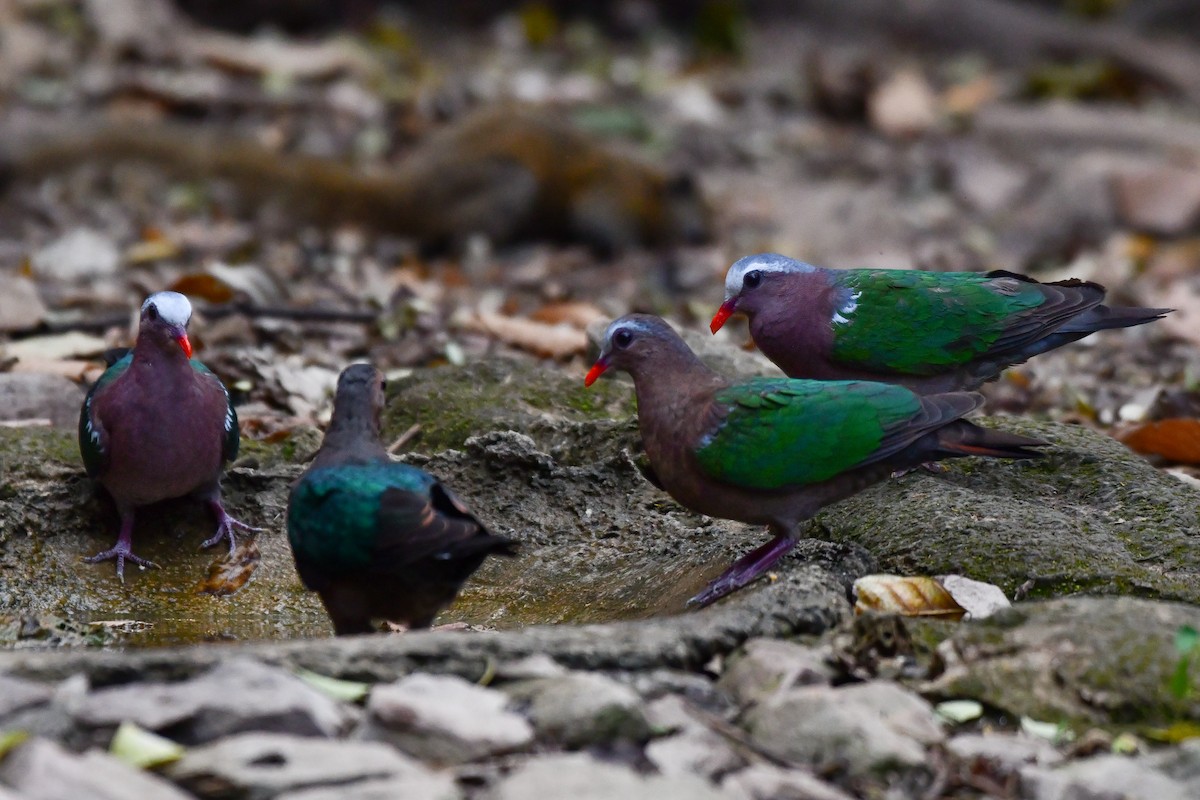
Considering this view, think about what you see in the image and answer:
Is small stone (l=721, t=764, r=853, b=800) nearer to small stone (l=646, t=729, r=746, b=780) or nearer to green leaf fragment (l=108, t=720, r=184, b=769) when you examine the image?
small stone (l=646, t=729, r=746, b=780)

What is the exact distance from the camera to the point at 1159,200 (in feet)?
36.7

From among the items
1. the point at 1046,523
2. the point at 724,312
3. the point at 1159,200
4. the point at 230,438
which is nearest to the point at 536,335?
the point at 724,312

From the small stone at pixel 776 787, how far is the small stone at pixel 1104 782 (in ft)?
1.31

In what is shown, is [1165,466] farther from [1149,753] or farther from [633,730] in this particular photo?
[633,730]

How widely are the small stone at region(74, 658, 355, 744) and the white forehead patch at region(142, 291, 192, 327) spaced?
2.00 m

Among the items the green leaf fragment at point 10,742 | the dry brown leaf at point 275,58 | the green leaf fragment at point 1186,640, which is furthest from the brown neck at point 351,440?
the dry brown leaf at point 275,58

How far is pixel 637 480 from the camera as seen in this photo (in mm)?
5148

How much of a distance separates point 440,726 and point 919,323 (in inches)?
113

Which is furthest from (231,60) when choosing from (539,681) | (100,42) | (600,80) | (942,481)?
(539,681)

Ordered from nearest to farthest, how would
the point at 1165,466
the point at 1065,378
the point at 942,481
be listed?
the point at 942,481, the point at 1165,466, the point at 1065,378

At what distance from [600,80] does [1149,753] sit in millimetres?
11665

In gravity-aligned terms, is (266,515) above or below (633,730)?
below

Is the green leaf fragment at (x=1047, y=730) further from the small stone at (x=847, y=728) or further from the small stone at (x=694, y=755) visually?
the small stone at (x=694, y=755)

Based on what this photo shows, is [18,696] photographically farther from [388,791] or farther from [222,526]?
[222,526]
